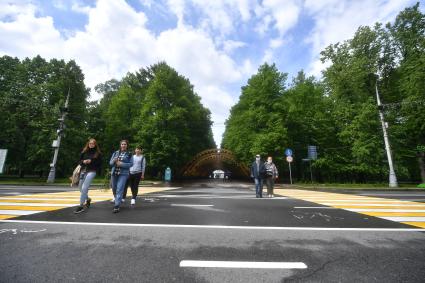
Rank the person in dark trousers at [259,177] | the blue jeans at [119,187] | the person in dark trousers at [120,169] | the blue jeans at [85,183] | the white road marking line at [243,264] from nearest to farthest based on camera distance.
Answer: the white road marking line at [243,264] → the blue jeans at [85,183] → the blue jeans at [119,187] → the person in dark trousers at [120,169] → the person in dark trousers at [259,177]

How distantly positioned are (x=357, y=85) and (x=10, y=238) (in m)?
33.0

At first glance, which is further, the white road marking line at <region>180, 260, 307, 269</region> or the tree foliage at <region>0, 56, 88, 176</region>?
the tree foliage at <region>0, 56, 88, 176</region>

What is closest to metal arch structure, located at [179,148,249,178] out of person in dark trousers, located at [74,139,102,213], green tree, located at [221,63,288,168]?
green tree, located at [221,63,288,168]

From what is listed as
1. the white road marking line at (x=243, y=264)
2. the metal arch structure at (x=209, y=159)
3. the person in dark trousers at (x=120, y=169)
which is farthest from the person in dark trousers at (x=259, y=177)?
the metal arch structure at (x=209, y=159)

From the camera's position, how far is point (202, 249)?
314cm

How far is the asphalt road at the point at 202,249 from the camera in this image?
236 cm

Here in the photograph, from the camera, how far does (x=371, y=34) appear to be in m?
27.2

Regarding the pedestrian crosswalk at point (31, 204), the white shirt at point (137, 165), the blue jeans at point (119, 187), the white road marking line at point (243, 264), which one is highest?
the white shirt at point (137, 165)

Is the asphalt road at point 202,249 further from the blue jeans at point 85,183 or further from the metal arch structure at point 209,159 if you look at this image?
the metal arch structure at point 209,159

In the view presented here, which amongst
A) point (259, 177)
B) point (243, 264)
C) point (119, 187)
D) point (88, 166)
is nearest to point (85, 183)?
point (88, 166)

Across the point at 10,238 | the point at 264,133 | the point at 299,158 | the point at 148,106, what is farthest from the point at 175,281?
the point at 299,158

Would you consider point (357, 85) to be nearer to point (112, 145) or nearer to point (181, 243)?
point (181, 243)

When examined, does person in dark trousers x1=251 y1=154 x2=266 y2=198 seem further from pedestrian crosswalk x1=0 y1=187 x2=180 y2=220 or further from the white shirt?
pedestrian crosswalk x1=0 y1=187 x2=180 y2=220

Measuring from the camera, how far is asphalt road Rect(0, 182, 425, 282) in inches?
92.8
